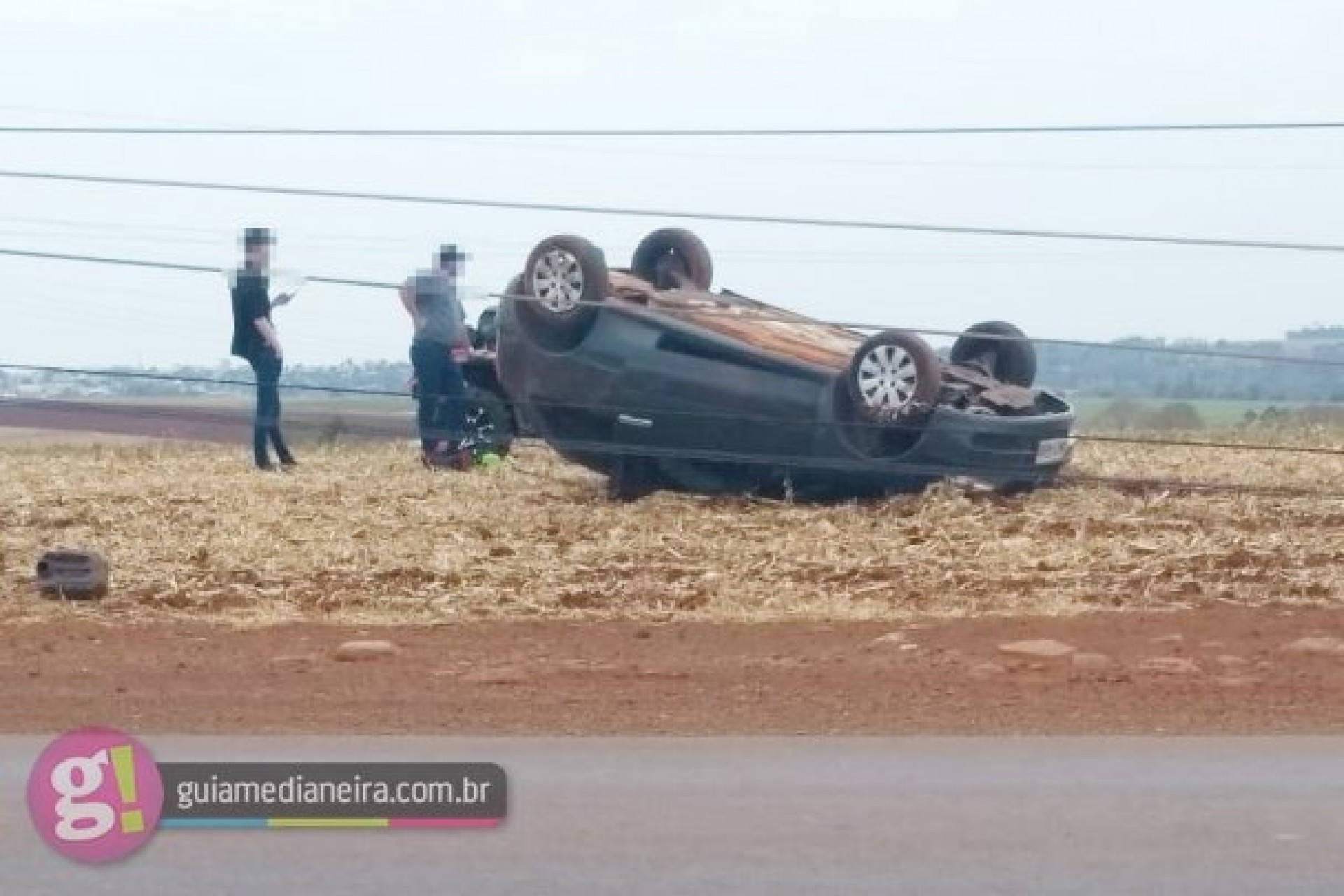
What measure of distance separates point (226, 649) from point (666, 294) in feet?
17.2

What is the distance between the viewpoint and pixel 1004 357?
17109 mm

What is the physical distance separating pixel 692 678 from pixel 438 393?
6.89 m

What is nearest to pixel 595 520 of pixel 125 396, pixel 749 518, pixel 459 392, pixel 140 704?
pixel 749 518

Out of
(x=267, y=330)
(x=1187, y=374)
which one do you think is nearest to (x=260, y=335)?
(x=267, y=330)

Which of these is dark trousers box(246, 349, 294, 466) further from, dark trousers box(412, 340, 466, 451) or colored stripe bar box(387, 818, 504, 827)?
colored stripe bar box(387, 818, 504, 827)

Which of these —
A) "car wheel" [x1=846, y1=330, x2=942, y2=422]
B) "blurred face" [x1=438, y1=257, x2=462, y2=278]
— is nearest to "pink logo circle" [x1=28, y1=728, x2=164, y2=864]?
"car wheel" [x1=846, y1=330, x2=942, y2=422]

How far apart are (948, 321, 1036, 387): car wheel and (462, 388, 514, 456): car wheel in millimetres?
3611

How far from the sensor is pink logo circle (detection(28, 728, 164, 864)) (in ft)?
27.9

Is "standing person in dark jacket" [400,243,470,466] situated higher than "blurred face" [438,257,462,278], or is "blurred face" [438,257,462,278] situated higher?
"blurred face" [438,257,462,278]

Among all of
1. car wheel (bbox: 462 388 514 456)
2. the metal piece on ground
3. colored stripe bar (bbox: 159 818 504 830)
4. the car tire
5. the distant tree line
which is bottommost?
colored stripe bar (bbox: 159 818 504 830)

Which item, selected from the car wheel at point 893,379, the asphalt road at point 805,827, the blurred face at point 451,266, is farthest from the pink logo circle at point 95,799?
the blurred face at point 451,266

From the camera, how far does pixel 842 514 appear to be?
1570 centimetres

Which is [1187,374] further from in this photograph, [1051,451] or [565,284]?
[565,284]

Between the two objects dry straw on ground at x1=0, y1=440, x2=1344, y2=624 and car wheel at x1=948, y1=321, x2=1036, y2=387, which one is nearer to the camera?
dry straw on ground at x1=0, y1=440, x2=1344, y2=624
